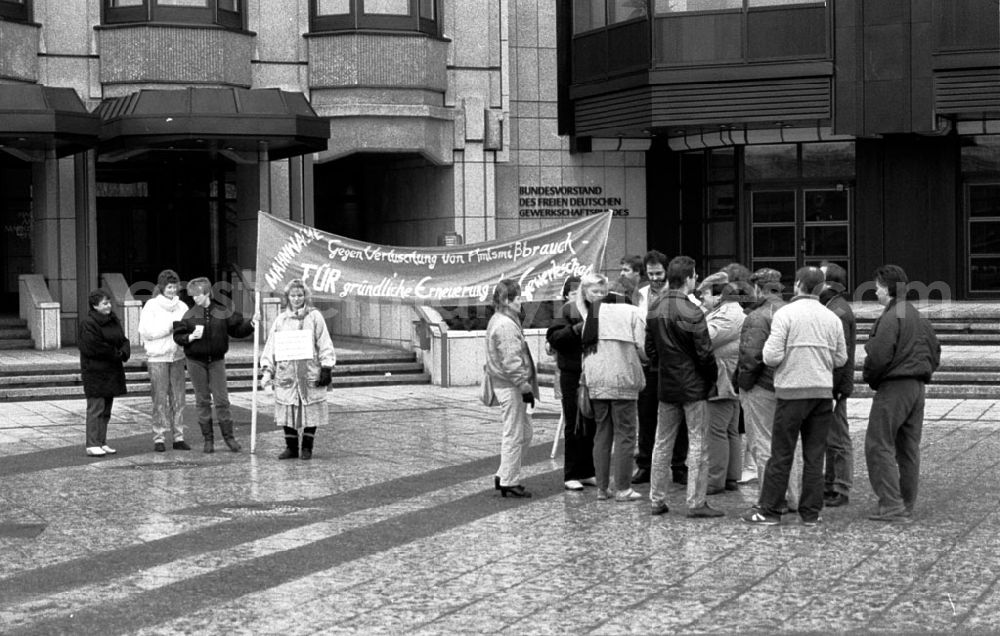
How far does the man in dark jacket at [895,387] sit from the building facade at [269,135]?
1431 centimetres

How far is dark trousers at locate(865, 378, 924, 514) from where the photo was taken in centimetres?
1098

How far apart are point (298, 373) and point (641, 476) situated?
364 cm

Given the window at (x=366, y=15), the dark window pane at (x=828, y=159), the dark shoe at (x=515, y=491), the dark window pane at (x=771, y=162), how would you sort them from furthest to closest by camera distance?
the dark window pane at (x=771, y=162) → the dark window pane at (x=828, y=159) → the window at (x=366, y=15) → the dark shoe at (x=515, y=491)

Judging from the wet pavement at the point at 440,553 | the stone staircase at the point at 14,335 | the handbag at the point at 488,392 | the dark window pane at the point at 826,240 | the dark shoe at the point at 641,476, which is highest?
the dark window pane at the point at 826,240

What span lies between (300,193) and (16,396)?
777 cm

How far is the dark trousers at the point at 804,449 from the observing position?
424 inches

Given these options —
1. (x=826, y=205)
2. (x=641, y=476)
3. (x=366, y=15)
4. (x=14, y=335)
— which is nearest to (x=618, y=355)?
(x=641, y=476)

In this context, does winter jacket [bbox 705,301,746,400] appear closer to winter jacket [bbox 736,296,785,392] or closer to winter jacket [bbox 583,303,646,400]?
winter jacket [bbox 736,296,785,392]

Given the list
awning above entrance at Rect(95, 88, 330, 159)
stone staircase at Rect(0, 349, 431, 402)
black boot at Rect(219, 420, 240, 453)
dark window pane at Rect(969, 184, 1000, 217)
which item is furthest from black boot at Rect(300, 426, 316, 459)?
dark window pane at Rect(969, 184, 1000, 217)

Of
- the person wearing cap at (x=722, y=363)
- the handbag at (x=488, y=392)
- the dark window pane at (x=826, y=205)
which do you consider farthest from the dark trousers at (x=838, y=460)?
the dark window pane at (x=826, y=205)

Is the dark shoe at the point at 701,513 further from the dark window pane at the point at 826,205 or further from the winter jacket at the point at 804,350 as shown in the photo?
the dark window pane at the point at 826,205

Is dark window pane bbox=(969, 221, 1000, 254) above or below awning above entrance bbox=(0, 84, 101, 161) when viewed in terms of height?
below

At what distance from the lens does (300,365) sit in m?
14.6

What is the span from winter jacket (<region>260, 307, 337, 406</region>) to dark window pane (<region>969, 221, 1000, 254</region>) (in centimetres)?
1650
